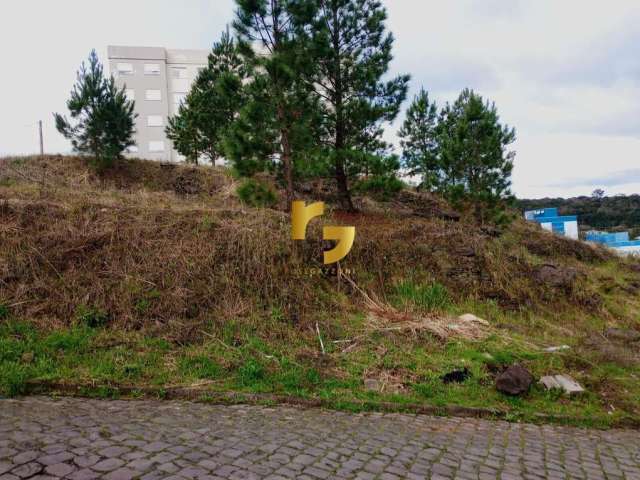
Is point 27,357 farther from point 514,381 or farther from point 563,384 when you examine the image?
point 563,384

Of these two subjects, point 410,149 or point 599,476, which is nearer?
point 599,476

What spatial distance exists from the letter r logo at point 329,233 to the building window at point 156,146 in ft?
124

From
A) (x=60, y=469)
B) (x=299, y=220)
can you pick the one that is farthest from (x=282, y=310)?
(x=60, y=469)

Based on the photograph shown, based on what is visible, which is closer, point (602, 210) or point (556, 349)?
point (556, 349)

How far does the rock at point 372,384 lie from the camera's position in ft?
19.6

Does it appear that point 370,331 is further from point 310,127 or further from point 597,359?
point 310,127

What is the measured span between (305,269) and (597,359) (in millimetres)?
5216

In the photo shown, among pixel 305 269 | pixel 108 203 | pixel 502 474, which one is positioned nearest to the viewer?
pixel 502 474

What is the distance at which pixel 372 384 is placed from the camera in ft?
19.9

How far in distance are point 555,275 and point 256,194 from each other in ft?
24.7

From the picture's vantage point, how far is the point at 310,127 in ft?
43.4

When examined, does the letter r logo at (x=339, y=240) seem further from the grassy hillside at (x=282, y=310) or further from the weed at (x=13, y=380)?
the weed at (x=13, y=380)

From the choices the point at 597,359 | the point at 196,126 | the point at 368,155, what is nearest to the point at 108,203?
the point at 368,155

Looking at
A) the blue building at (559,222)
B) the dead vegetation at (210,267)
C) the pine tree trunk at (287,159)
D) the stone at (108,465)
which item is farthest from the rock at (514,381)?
the blue building at (559,222)
